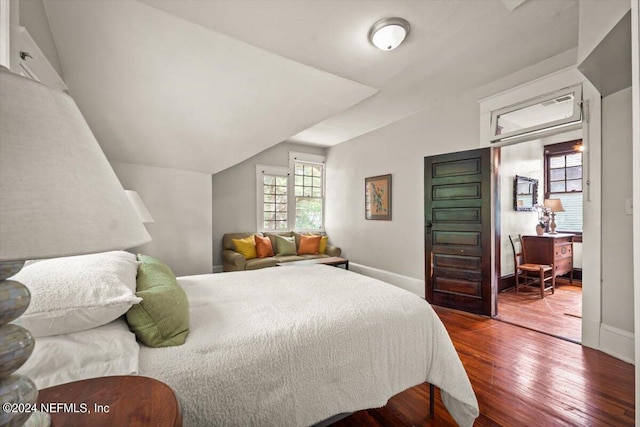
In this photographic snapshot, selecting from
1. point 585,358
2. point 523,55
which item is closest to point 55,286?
point 585,358

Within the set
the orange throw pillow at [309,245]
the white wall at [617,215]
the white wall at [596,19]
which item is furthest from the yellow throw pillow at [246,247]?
the white wall at [596,19]

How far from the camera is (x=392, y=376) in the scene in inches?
54.1

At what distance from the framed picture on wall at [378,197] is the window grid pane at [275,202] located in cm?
171

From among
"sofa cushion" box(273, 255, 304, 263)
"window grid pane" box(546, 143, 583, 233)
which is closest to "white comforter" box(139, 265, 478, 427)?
"sofa cushion" box(273, 255, 304, 263)

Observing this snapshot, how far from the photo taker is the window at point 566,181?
502cm

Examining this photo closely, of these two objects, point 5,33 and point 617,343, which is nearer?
point 5,33

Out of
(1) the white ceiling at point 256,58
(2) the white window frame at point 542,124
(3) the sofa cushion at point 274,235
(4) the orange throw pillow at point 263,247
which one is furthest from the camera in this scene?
(3) the sofa cushion at point 274,235

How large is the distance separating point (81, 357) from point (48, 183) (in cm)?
80

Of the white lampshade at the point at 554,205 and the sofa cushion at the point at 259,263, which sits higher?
the white lampshade at the point at 554,205

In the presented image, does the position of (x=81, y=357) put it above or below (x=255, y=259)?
above

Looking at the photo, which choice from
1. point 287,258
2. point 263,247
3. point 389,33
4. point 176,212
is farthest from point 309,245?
point 389,33

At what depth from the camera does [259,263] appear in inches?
170

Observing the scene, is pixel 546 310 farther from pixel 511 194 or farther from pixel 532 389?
pixel 532 389

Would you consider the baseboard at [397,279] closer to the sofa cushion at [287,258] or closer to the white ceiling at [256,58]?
the sofa cushion at [287,258]
